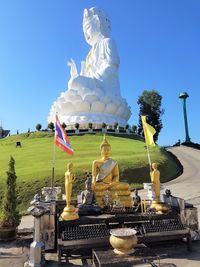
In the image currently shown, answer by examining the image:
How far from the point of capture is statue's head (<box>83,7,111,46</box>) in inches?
2333

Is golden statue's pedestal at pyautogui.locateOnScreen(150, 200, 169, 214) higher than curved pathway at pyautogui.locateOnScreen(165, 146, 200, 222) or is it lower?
lower

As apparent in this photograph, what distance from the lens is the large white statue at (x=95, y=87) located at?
5250 cm

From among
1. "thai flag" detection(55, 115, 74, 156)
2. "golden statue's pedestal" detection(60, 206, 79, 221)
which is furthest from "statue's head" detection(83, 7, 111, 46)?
"golden statue's pedestal" detection(60, 206, 79, 221)

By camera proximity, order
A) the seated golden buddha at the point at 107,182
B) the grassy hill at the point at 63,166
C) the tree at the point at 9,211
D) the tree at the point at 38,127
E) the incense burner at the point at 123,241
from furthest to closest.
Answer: the tree at the point at 38,127 → the grassy hill at the point at 63,166 → the seated golden buddha at the point at 107,182 → the tree at the point at 9,211 → the incense burner at the point at 123,241

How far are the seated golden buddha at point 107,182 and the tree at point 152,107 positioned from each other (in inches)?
1934

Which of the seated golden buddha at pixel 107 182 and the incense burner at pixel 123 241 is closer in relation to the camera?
the incense burner at pixel 123 241

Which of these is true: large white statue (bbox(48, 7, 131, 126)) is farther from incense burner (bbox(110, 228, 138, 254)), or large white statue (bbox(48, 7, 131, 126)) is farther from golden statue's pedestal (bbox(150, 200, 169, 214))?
incense burner (bbox(110, 228, 138, 254))

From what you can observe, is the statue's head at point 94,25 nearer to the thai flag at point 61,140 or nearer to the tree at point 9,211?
the thai flag at point 61,140

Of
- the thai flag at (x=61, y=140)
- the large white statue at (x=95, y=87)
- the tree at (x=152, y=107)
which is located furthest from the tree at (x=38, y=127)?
the thai flag at (x=61, y=140)

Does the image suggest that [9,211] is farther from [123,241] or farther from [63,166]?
[63,166]

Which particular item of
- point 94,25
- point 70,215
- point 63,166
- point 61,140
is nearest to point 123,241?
point 70,215

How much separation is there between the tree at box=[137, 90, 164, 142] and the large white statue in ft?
17.8

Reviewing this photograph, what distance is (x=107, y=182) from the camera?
1236cm

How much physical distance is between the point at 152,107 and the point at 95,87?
14033 millimetres
